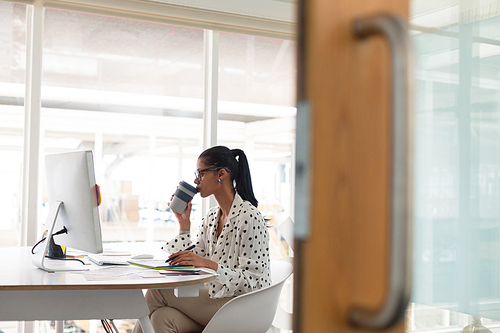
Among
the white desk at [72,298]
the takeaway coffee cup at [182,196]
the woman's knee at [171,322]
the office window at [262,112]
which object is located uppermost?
the office window at [262,112]

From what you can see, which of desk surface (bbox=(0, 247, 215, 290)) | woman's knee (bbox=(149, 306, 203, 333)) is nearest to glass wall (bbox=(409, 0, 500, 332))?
desk surface (bbox=(0, 247, 215, 290))

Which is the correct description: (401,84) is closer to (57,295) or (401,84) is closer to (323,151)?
(323,151)

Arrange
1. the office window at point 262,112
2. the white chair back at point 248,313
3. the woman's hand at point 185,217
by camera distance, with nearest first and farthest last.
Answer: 1. the white chair back at point 248,313
2. the woman's hand at point 185,217
3. the office window at point 262,112

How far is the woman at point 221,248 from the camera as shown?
199cm

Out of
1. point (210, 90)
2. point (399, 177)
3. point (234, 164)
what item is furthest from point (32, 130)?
point (399, 177)

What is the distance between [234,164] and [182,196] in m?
0.30

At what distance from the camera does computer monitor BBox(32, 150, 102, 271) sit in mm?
1725

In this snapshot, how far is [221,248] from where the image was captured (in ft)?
7.16

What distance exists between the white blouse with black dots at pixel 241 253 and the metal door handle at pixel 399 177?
1.42m

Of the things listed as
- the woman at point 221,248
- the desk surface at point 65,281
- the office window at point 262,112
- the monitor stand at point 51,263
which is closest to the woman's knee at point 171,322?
the woman at point 221,248

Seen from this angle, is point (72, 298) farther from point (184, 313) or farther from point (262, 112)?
point (262, 112)

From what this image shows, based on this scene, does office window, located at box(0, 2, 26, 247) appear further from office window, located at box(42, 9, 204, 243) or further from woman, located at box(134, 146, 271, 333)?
woman, located at box(134, 146, 271, 333)

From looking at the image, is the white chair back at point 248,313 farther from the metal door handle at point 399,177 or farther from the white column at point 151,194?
the white column at point 151,194

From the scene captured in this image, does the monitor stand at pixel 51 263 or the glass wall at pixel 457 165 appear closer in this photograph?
the glass wall at pixel 457 165
